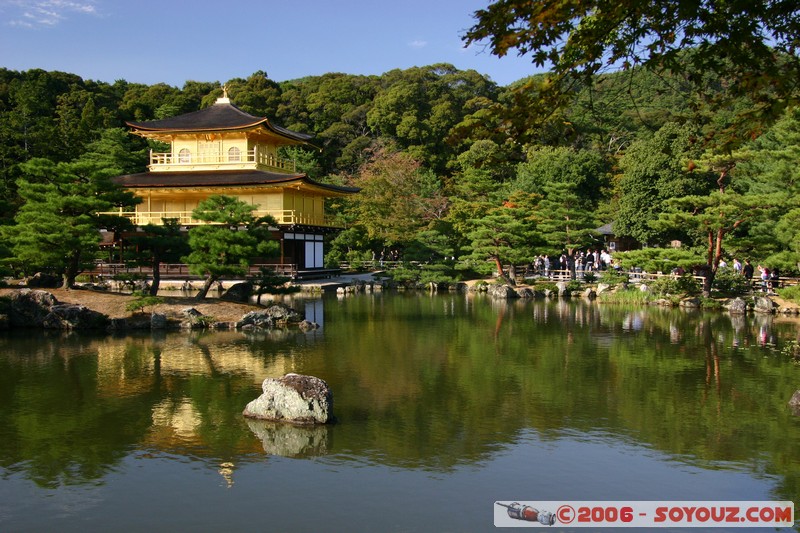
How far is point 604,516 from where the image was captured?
6.17 m

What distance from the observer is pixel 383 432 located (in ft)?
27.5

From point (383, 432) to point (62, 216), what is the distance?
13221 mm

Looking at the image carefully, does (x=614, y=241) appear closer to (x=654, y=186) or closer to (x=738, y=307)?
(x=654, y=186)

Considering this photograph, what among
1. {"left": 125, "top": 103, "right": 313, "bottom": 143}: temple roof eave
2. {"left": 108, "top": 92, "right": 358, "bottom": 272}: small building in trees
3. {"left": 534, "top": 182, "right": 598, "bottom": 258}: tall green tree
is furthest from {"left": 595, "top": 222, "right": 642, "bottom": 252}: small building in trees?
{"left": 125, "top": 103, "right": 313, "bottom": 143}: temple roof eave

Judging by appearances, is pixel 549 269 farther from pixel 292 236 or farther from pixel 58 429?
pixel 58 429

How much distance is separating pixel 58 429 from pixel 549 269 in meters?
23.7

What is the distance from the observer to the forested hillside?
744 inches

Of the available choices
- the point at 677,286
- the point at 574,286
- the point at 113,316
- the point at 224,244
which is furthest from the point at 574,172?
the point at 113,316

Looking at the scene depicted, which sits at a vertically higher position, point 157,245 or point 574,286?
point 157,245

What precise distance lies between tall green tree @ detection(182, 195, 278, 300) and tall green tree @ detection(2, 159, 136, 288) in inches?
89.6

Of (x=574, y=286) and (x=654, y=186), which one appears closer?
(x=574, y=286)

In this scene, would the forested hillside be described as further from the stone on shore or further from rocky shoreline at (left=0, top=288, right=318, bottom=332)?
rocky shoreline at (left=0, top=288, right=318, bottom=332)

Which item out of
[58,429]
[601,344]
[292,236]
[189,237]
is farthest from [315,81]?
[58,429]

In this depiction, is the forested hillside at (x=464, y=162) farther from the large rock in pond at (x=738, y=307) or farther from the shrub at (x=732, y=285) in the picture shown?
the large rock in pond at (x=738, y=307)
